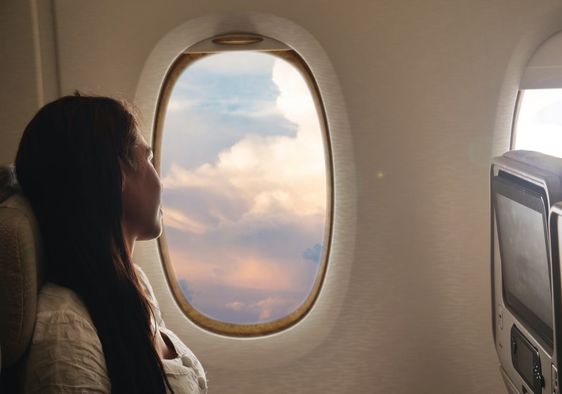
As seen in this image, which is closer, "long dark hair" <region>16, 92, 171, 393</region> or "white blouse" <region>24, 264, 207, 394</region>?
"white blouse" <region>24, 264, 207, 394</region>

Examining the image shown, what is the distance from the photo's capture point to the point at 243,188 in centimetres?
260

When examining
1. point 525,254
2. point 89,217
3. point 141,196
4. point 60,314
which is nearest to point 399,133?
point 525,254

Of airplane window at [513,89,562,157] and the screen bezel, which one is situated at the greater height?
airplane window at [513,89,562,157]

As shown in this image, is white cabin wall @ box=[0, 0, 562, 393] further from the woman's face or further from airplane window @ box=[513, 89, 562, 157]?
the woman's face

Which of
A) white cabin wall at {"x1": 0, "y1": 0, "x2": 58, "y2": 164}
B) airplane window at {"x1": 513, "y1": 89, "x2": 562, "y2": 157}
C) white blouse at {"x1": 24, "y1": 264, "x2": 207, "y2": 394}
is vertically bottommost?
white blouse at {"x1": 24, "y1": 264, "x2": 207, "y2": 394}

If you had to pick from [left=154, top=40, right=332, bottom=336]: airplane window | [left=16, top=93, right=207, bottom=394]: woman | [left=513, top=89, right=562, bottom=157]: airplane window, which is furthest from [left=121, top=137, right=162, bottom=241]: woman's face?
[left=513, top=89, right=562, bottom=157]: airplane window

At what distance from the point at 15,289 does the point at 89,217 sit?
0.74 feet

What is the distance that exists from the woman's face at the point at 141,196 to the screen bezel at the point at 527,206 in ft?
2.77

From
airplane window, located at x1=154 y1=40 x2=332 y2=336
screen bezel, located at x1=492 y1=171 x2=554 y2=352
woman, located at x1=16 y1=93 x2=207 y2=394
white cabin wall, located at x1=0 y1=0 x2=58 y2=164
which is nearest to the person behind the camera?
woman, located at x1=16 y1=93 x2=207 y2=394

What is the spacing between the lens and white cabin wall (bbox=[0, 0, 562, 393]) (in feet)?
8.00

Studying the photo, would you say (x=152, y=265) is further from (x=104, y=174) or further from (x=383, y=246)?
(x=104, y=174)

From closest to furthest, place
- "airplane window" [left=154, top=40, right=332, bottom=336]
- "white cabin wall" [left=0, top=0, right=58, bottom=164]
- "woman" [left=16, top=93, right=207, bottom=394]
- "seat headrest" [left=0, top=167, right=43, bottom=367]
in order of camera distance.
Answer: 1. "seat headrest" [left=0, top=167, right=43, bottom=367]
2. "woman" [left=16, top=93, right=207, bottom=394]
3. "white cabin wall" [left=0, top=0, right=58, bottom=164]
4. "airplane window" [left=154, top=40, right=332, bottom=336]

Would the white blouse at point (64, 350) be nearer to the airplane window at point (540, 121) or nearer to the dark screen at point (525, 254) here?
the dark screen at point (525, 254)

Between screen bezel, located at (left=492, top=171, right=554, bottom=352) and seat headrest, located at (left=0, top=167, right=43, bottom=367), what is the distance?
3.30ft
